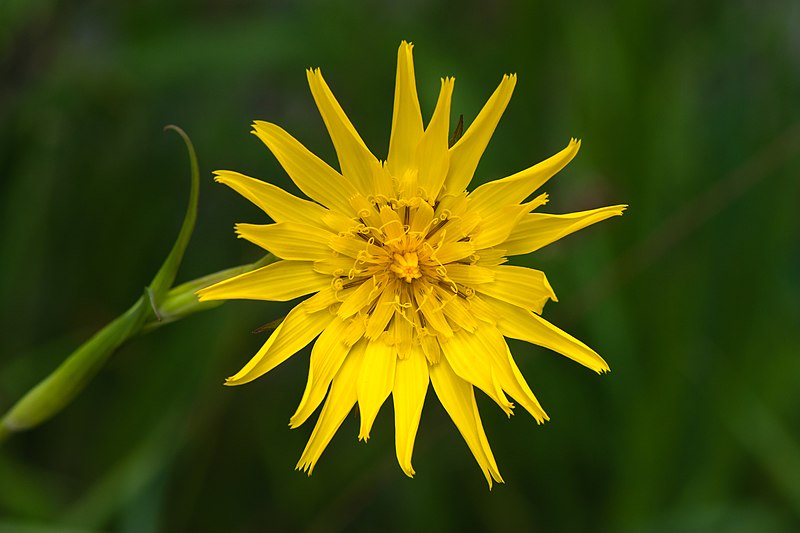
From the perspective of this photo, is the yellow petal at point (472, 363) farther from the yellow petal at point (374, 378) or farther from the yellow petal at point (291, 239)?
the yellow petal at point (291, 239)

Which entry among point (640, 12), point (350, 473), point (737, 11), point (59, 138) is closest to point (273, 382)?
point (350, 473)

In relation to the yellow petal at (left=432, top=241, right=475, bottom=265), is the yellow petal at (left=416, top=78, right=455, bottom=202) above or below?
above

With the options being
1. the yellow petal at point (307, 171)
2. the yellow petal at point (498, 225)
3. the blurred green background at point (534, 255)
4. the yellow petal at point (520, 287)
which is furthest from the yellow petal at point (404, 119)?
the blurred green background at point (534, 255)

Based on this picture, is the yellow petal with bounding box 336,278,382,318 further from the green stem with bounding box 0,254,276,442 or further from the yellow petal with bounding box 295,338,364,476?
the green stem with bounding box 0,254,276,442

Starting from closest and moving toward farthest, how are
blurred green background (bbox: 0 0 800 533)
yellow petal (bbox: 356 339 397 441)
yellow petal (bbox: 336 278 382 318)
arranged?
yellow petal (bbox: 356 339 397 441) < yellow petal (bbox: 336 278 382 318) < blurred green background (bbox: 0 0 800 533)

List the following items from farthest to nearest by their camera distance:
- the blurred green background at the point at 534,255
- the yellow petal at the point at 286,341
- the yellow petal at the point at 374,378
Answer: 1. the blurred green background at the point at 534,255
2. the yellow petal at the point at 374,378
3. the yellow petal at the point at 286,341

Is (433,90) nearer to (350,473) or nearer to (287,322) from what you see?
(350,473)

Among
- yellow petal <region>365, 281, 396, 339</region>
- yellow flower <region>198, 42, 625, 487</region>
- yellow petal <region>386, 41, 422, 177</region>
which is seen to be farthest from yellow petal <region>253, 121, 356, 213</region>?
yellow petal <region>365, 281, 396, 339</region>
